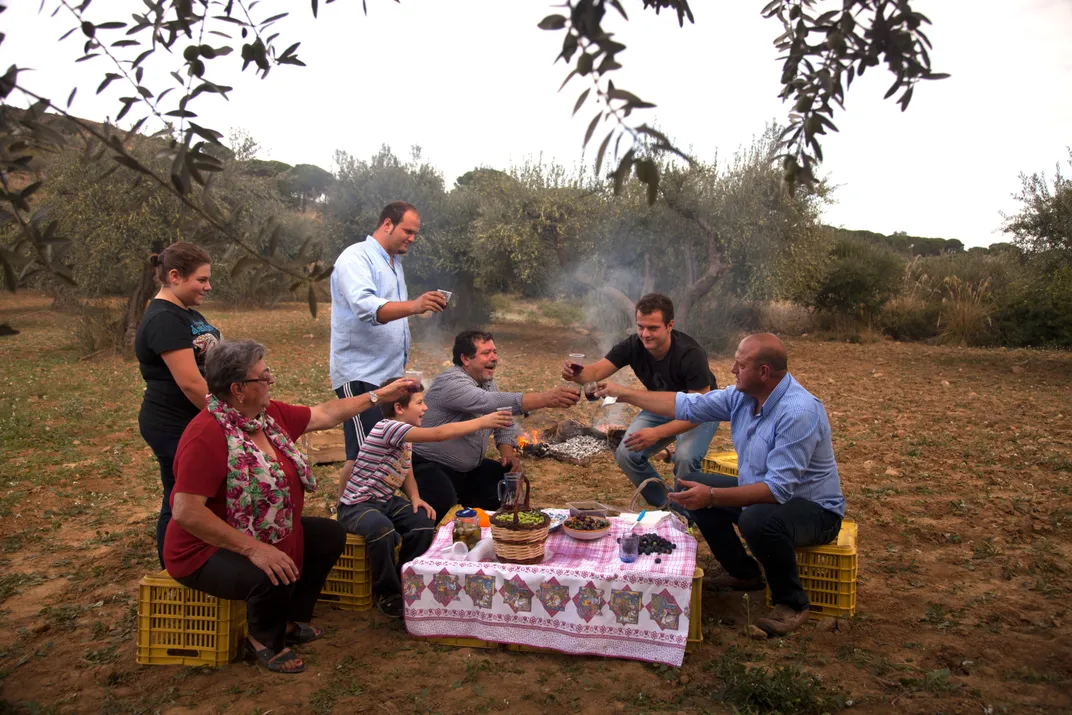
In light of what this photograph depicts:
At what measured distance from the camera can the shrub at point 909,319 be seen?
19375 millimetres

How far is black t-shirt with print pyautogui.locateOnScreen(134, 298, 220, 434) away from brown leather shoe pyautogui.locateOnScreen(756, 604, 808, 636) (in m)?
2.97

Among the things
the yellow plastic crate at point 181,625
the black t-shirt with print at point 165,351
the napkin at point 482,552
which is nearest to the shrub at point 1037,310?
the napkin at point 482,552

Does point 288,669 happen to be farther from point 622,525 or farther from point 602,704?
point 622,525

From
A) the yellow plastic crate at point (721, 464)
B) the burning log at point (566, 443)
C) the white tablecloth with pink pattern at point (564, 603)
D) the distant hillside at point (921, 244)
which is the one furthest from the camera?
the distant hillside at point (921, 244)

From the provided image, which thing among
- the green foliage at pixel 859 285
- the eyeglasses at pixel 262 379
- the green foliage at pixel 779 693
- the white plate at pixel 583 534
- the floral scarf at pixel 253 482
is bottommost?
the green foliage at pixel 779 693

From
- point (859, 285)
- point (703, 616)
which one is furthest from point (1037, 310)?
point (703, 616)

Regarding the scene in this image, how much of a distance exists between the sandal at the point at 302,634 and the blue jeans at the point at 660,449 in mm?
2274

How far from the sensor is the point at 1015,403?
10484 millimetres

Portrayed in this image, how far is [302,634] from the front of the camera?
3.93 meters

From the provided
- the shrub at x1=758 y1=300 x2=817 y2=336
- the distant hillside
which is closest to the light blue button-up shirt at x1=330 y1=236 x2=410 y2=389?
the shrub at x1=758 y1=300 x2=817 y2=336

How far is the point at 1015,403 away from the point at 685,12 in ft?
32.6

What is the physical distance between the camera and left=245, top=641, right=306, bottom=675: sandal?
11.8 feet

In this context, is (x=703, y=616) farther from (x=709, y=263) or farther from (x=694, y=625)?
(x=709, y=263)

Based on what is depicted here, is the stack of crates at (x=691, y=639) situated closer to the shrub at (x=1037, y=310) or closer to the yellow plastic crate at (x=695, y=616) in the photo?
the yellow plastic crate at (x=695, y=616)
